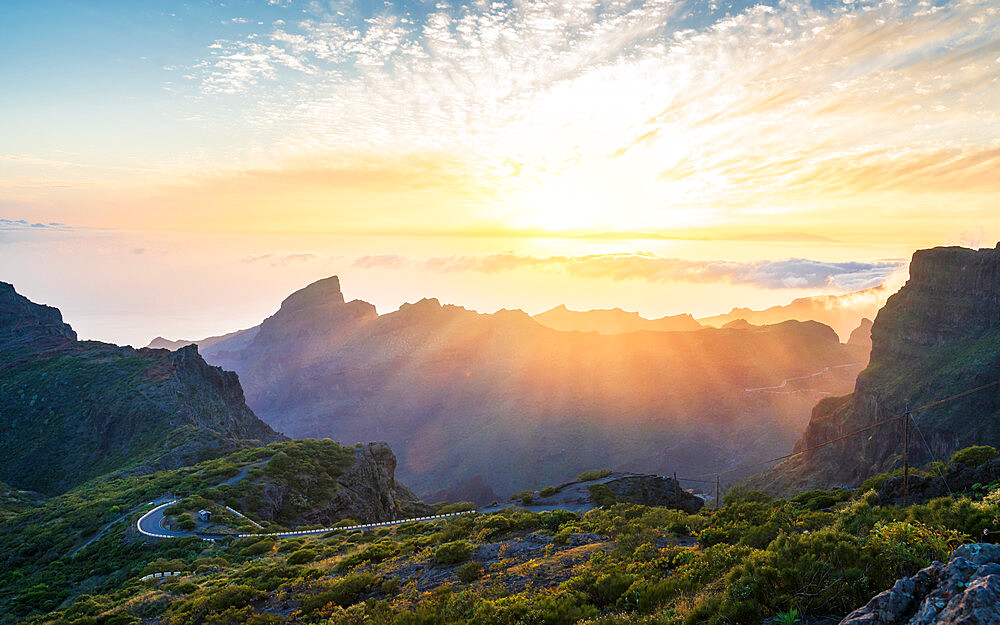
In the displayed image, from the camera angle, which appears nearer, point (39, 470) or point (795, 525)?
point (795, 525)

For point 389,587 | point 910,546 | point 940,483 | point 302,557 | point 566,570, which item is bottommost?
point 302,557

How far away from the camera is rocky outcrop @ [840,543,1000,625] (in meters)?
7.58

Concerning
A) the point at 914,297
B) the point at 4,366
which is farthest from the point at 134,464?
the point at 914,297

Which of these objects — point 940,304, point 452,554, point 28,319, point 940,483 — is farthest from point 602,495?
point 28,319

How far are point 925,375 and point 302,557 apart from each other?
140224 mm

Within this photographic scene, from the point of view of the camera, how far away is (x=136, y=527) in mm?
42688

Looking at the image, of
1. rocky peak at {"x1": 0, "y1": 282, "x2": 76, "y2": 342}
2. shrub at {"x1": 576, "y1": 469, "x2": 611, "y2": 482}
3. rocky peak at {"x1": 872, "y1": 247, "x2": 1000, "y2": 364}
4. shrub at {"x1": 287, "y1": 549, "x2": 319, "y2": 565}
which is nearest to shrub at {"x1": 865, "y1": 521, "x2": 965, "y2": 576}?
shrub at {"x1": 287, "y1": 549, "x2": 319, "y2": 565}

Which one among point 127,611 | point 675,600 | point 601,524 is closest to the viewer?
point 675,600

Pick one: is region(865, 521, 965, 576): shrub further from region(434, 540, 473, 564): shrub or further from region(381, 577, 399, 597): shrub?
region(381, 577, 399, 597): shrub

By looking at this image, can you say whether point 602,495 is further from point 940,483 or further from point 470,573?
point 470,573

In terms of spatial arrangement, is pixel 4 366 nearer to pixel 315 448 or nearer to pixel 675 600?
pixel 315 448

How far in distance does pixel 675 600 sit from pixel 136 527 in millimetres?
46616

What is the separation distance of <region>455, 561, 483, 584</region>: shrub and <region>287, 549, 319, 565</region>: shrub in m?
12.6

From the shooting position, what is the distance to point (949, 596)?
8.41 meters
